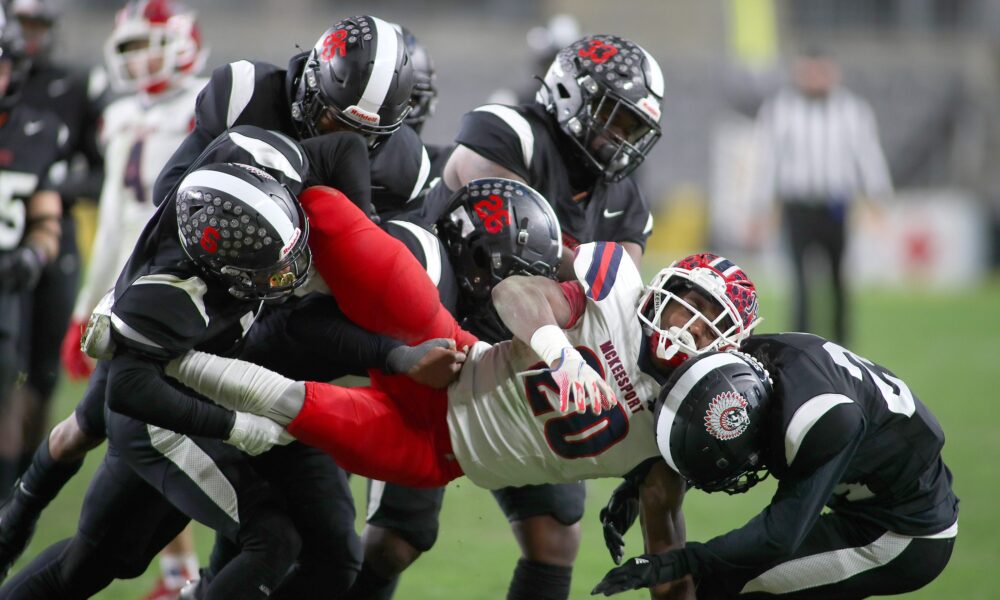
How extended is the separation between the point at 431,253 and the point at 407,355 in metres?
0.33

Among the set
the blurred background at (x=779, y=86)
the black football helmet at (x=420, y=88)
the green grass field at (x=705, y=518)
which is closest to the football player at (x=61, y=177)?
the green grass field at (x=705, y=518)

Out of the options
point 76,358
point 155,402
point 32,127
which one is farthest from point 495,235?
point 32,127

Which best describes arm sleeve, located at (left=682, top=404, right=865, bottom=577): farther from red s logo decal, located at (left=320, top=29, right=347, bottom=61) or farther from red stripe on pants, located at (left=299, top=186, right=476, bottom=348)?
red s logo decal, located at (left=320, top=29, right=347, bottom=61)

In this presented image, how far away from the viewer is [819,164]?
10.1m

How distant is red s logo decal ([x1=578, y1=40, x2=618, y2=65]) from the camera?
12.5ft

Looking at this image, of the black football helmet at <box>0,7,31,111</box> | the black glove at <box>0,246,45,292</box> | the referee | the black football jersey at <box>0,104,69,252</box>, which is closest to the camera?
the black football helmet at <box>0,7,31,111</box>

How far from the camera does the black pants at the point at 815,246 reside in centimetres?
962

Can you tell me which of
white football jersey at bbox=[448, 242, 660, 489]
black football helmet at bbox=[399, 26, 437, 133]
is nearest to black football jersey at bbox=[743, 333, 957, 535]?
white football jersey at bbox=[448, 242, 660, 489]

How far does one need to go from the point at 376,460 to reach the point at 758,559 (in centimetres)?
98

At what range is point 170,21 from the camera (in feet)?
16.7

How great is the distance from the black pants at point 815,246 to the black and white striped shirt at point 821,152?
0.09m

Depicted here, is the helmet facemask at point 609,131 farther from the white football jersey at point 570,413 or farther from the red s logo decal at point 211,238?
the red s logo decal at point 211,238

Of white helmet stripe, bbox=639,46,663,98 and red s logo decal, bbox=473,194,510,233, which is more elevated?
white helmet stripe, bbox=639,46,663,98

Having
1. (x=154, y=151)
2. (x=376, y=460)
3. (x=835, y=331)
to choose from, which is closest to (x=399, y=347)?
(x=376, y=460)
